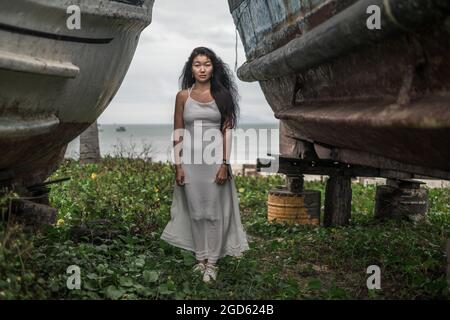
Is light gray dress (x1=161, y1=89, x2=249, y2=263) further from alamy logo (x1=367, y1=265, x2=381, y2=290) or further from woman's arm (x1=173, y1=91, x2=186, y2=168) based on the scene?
alamy logo (x1=367, y1=265, x2=381, y2=290)

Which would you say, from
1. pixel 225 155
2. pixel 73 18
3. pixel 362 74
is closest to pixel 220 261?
pixel 225 155

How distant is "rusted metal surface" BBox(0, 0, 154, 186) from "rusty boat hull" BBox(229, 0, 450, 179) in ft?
3.52

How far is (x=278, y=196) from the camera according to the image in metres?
7.01

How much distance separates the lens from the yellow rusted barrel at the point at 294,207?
273 inches

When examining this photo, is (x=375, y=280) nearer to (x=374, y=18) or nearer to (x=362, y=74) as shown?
(x=362, y=74)

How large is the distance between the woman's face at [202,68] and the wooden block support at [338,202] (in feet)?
9.51

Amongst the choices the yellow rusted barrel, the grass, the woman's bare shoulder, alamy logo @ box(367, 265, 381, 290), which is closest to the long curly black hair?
the woman's bare shoulder

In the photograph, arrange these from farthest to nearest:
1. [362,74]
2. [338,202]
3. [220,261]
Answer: [338,202] → [220,261] → [362,74]

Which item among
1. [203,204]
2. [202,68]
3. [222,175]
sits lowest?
[203,204]

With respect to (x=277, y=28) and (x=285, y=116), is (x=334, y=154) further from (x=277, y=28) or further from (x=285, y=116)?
(x=277, y=28)

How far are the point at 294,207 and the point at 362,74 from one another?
358 cm

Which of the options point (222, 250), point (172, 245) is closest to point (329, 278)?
point (222, 250)

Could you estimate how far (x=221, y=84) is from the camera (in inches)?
167

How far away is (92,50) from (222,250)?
5.27ft
